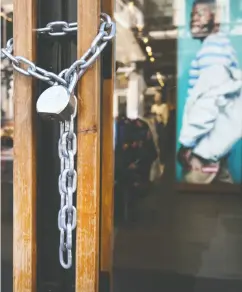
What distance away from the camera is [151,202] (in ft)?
18.1

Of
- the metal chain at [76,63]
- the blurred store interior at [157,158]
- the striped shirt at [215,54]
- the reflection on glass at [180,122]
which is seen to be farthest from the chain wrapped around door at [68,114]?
the striped shirt at [215,54]

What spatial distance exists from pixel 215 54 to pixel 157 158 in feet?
4.89

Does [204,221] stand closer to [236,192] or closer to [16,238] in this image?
[236,192]

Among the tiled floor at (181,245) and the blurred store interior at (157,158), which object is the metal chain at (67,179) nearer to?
the tiled floor at (181,245)

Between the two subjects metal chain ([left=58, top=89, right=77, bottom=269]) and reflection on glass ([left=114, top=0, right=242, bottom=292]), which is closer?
metal chain ([left=58, top=89, right=77, bottom=269])

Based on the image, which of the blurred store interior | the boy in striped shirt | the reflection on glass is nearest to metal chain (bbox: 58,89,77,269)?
the blurred store interior

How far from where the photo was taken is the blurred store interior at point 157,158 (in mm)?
4142

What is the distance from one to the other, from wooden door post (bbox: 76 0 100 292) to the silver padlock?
7cm

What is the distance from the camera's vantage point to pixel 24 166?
35.1 inches

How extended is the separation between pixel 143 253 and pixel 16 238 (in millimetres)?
3000

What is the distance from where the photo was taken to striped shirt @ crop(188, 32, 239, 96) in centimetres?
502

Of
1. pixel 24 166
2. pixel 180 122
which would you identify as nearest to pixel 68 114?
pixel 24 166

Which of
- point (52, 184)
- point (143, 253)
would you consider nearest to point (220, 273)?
point (143, 253)

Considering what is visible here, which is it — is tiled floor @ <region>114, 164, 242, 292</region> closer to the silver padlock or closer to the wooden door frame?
the wooden door frame
